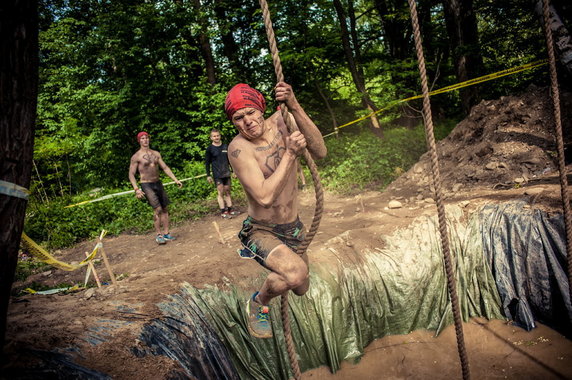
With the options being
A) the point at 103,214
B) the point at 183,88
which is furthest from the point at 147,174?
the point at 183,88

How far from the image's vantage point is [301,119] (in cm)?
234

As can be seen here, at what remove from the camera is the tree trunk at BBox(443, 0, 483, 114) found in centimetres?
828

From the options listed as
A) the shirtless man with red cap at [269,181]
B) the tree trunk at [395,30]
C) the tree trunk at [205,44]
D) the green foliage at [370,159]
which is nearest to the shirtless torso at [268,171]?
the shirtless man with red cap at [269,181]

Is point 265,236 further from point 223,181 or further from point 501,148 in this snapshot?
point 501,148

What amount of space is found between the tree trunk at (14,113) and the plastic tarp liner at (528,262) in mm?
5493

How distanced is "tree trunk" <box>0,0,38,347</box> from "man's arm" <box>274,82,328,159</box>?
127 centimetres

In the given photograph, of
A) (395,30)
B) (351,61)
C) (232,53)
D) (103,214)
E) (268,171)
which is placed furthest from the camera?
(232,53)

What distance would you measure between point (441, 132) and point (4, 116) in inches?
505

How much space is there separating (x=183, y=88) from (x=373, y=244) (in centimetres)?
1043

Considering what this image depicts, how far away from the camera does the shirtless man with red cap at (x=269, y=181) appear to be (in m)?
2.22

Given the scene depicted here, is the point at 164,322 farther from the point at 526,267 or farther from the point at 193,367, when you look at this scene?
the point at 526,267

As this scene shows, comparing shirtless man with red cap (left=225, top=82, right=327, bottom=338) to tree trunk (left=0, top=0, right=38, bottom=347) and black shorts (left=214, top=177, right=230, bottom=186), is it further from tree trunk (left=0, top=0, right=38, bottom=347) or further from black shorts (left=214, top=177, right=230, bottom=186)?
black shorts (left=214, top=177, right=230, bottom=186)

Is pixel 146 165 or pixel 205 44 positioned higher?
pixel 205 44

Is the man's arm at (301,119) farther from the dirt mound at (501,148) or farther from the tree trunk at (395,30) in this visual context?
the tree trunk at (395,30)
